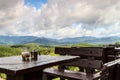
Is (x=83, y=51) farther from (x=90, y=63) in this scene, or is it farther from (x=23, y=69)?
(x=23, y=69)

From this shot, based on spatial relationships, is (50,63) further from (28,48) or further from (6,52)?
(6,52)

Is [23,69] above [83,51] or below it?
below

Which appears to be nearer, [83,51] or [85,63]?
[85,63]

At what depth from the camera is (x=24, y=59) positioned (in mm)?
2969

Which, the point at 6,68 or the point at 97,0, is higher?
the point at 97,0

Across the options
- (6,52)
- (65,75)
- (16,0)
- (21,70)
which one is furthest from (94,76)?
(16,0)

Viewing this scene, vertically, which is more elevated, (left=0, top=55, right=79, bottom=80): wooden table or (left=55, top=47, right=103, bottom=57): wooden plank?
(left=55, top=47, right=103, bottom=57): wooden plank

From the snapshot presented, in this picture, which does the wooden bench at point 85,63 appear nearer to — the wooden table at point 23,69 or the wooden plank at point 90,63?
the wooden plank at point 90,63

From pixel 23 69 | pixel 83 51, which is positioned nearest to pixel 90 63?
pixel 83 51

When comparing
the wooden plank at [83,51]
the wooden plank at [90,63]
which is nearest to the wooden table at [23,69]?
the wooden plank at [90,63]

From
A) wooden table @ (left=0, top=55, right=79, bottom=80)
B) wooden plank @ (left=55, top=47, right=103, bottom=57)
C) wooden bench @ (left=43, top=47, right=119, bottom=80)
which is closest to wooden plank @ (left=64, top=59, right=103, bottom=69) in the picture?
wooden bench @ (left=43, top=47, right=119, bottom=80)

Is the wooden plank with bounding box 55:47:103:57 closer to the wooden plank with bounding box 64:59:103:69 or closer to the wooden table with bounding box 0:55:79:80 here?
the wooden plank with bounding box 64:59:103:69

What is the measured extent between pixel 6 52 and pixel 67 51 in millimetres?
4562

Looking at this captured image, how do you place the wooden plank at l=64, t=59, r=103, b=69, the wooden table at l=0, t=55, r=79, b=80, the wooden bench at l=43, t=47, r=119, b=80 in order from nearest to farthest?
the wooden table at l=0, t=55, r=79, b=80
the wooden plank at l=64, t=59, r=103, b=69
the wooden bench at l=43, t=47, r=119, b=80
